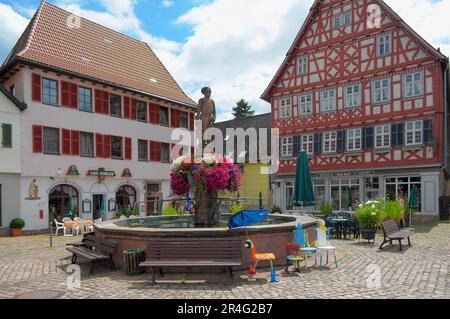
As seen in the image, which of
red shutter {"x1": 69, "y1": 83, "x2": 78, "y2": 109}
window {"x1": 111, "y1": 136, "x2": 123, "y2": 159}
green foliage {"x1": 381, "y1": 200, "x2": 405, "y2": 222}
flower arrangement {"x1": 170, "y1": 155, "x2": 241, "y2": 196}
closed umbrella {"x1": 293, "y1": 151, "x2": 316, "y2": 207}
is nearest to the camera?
flower arrangement {"x1": 170, "y1": 155, "x2": 241, "y2": 196}

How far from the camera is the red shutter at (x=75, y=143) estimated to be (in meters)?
22.4

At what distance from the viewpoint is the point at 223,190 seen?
34.7 ft

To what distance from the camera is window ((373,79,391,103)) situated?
24450 millimetres

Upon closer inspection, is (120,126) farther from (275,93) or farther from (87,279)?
(87,279)

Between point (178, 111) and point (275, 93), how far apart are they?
734cm

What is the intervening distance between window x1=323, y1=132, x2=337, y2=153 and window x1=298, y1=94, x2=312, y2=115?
2129 millimetres

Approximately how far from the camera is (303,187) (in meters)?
17.5

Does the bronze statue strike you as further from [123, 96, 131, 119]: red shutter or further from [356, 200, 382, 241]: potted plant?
[123, 96, 131, 119]: red shutter

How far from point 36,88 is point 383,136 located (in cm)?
1997

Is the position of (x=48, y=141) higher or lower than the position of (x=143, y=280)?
higher

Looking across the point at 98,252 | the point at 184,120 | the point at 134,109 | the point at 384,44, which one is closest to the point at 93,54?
the point at 134,109

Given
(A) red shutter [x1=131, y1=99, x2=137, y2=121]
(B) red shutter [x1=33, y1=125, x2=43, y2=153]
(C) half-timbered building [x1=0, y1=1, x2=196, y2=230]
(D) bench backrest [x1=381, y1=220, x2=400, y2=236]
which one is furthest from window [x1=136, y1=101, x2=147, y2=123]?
(D) bench backrest [x1=381, y1=220, x2=400, y2=236]

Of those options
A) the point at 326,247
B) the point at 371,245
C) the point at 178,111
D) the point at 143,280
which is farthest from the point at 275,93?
the point at 143,280

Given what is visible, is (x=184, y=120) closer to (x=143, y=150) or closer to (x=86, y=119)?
(x=143, y=150)
